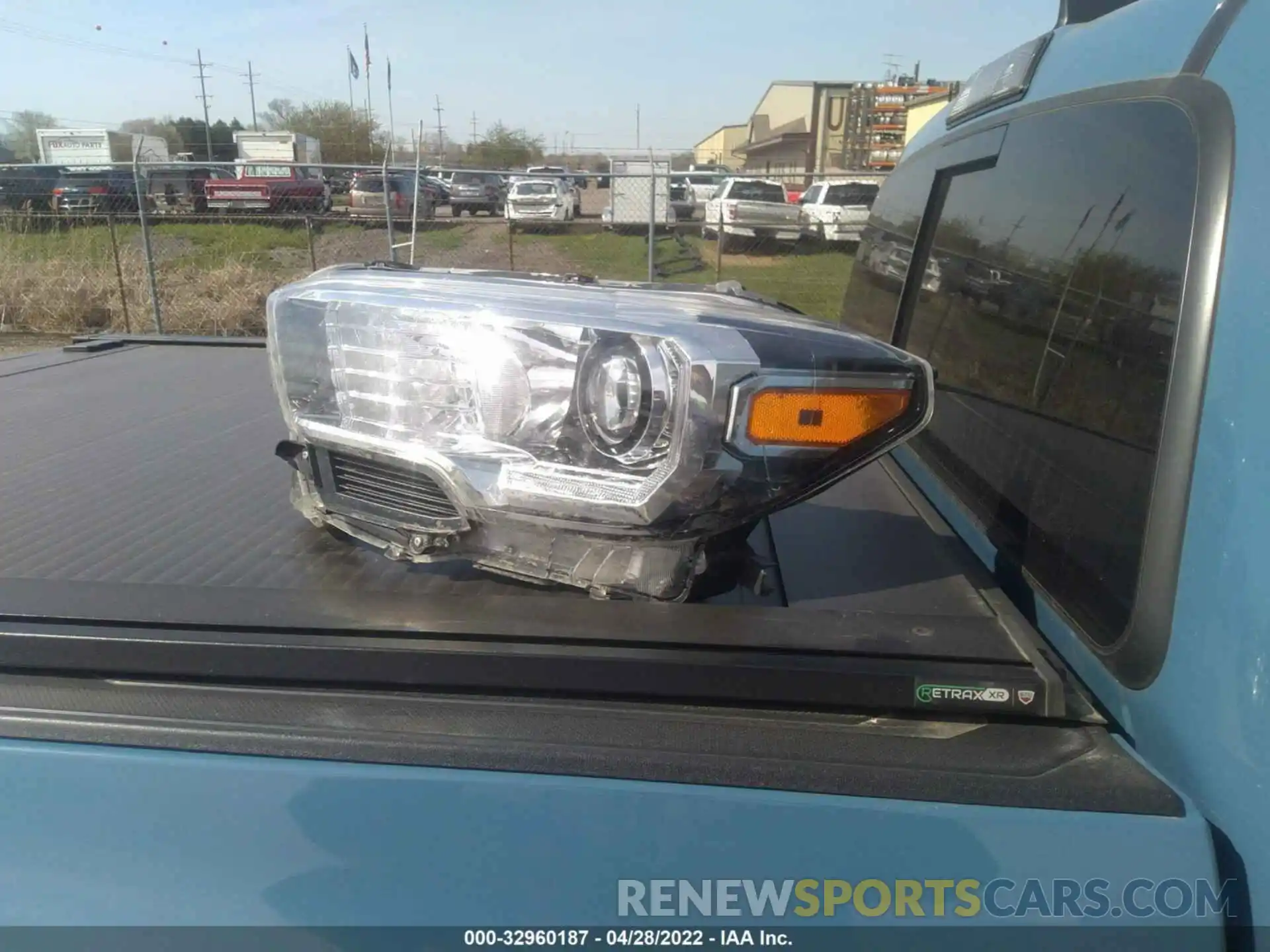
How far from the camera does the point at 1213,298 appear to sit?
101 cm

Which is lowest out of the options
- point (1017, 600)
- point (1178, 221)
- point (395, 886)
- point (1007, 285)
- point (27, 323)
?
point (27, 323)

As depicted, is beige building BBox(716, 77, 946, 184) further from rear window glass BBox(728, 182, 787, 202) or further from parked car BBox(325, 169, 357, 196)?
parked car BBox(325, 169, 357, 196)

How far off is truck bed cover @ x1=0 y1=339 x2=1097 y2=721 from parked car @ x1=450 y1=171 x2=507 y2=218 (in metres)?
20.0

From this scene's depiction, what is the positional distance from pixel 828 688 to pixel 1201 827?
41 centimetres

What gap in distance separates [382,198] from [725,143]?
179 ft

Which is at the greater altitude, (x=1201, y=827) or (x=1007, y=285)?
(x=1007, y=285)

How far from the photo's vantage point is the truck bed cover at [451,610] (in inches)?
46.9

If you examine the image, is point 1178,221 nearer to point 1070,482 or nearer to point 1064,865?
→ point 1070,482

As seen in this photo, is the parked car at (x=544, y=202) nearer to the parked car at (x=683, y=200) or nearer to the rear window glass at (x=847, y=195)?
the parked car at (x=683, y=200)

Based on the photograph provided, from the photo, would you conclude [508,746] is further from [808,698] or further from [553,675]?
[808,698]

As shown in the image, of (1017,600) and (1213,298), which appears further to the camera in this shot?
(1017,600)

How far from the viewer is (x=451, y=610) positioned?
1.32 meters

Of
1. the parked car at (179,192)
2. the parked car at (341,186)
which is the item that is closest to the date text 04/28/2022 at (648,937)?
the parked car at (341,186)

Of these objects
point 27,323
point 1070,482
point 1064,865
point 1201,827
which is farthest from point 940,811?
point 27,323
